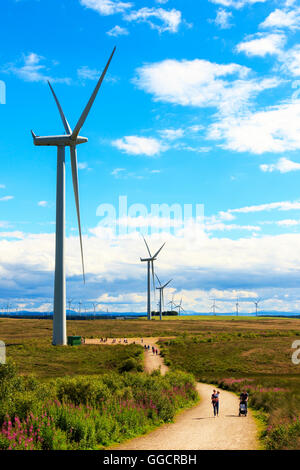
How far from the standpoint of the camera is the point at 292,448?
18453mm

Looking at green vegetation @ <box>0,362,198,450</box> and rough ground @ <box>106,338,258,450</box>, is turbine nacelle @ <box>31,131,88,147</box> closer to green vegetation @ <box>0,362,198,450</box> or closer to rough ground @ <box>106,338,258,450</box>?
green vegetation @ <box>0,362,198,450</box>

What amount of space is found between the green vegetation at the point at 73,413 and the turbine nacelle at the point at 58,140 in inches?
1970

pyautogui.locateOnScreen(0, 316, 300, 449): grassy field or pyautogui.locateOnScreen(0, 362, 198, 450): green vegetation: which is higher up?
pyautogui.locateOnScreen(0, 362, 198, 450): green vegetation

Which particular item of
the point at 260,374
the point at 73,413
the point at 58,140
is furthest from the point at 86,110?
the point at 73,413

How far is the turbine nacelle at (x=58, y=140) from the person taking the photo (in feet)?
242

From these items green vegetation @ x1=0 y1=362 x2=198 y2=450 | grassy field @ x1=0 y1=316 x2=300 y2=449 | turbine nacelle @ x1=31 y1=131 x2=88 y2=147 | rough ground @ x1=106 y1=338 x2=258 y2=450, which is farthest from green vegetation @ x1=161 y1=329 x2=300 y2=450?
turbine nacelle @ x1=31 y1=131 x2=88 y2=147

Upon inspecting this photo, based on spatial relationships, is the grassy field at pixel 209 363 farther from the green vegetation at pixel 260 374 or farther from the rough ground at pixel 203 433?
the rough ground at pixel 203 433

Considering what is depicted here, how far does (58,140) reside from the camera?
7550 centimetres

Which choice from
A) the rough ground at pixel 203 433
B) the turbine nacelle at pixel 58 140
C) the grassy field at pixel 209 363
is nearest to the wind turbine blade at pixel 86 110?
the turbine nacelle at pixel 58 140

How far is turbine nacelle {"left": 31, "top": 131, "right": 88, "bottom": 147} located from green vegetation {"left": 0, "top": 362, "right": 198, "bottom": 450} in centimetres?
5004

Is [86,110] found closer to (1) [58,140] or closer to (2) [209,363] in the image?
(1) [58,140]

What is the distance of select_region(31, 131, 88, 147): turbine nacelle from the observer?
242ft
